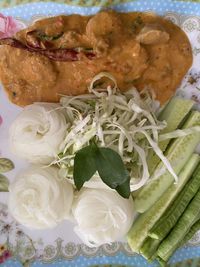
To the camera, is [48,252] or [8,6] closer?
[8,6]

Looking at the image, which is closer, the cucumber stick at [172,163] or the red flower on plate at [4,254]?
the cucumber stick at [172,163]

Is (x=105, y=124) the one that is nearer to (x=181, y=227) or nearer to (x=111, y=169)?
(x=111, y=169)

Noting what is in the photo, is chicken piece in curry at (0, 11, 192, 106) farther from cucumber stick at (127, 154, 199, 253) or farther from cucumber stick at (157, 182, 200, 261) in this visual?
cucumber stick at (157, 182, 200, 261)

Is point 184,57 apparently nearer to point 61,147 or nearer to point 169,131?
point 169,131

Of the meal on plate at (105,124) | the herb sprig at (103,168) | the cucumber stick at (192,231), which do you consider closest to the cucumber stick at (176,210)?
the meal on plate at (105,124)

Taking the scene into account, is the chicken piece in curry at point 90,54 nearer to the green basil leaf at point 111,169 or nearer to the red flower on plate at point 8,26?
the red flower on plate at point 8,26

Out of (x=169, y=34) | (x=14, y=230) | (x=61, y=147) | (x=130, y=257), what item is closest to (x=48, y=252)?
(x=14, y=230)

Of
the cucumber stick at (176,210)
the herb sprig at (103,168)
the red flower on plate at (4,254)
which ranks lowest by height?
the red flower on plate at (4,254)
